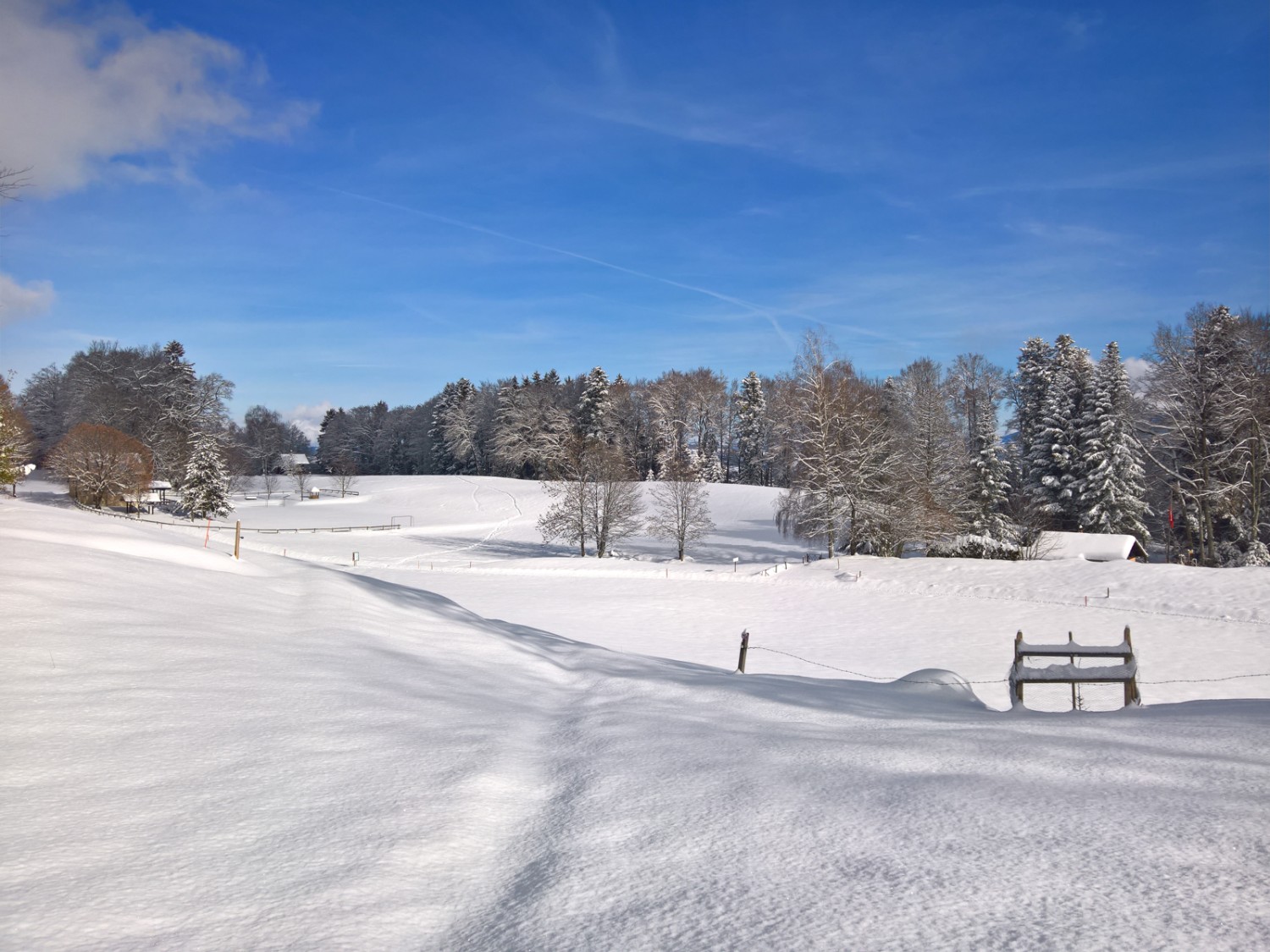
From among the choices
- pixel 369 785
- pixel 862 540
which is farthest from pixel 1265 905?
pixel 862 540

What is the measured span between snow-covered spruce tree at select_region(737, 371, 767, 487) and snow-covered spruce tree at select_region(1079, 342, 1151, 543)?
1567 inches

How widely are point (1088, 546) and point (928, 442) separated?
9217 millimetres

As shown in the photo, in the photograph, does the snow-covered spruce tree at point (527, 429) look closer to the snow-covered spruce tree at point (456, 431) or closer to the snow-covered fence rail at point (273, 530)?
the snow-covered spruce tree at point (456, 431)

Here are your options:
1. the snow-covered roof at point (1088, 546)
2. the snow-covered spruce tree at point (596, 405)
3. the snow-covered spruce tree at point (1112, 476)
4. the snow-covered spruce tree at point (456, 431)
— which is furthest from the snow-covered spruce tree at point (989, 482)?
the snow-covered spruce tree at point (456, 431)

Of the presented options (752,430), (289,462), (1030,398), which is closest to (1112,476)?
(1030,398)

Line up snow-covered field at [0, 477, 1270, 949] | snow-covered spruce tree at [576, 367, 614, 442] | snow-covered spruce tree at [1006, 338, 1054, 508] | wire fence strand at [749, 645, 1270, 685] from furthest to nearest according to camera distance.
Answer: snow-covered spruce tree at [576, 367, 614, 442], snow-covered spruce tree at [1006, 338, 1054, 508], wire fence strand at [749, 645, 1270, 685], snow-covered field at [0, 477, 1270, 949]

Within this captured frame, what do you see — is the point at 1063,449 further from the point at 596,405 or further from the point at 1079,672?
the point at 596,405

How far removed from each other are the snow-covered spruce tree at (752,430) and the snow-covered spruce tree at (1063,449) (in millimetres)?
35273

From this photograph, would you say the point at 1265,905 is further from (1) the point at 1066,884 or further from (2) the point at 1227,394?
A: (2) the point at 1227,394

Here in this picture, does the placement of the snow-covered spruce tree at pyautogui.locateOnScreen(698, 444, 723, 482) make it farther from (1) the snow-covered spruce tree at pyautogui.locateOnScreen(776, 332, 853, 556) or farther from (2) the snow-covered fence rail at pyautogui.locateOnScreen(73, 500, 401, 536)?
(1) the snow-covered spruce tree at pyautogui.locateOnScreen(776, 332, 853, 556)

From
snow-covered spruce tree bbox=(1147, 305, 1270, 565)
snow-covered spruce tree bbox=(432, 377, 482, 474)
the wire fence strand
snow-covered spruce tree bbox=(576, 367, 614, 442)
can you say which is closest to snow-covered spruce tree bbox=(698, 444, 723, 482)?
snow-covered spruce tree bbox=(576, 367, 614, 442)

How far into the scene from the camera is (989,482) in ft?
137

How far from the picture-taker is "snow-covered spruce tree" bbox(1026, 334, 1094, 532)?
4397cm

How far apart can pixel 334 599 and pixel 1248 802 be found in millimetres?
12056
